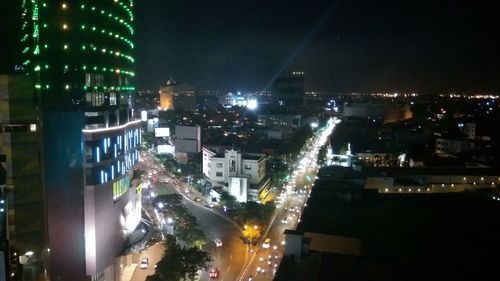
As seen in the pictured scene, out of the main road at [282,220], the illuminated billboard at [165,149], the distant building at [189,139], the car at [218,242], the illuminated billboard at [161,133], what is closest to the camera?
the main road at [282,220]

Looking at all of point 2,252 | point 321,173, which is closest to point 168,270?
point 2,252

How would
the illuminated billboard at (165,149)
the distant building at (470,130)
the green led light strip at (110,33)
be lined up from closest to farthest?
the green led light strip at (110,33), the illuminated billboard at (165,149), the distant building at (470,130)

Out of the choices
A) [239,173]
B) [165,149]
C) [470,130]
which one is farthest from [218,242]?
[470,130]

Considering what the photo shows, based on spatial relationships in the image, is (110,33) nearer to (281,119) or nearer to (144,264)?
(144,264)

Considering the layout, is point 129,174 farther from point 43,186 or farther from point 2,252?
point 2,252

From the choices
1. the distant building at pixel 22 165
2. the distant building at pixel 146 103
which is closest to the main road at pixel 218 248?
the distant building at pixel 22 165

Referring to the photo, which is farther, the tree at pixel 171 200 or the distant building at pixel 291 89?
the distant building at pixel 291 89

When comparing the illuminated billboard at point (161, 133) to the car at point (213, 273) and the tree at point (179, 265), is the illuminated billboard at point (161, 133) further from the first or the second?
the tree at point (179, 265)

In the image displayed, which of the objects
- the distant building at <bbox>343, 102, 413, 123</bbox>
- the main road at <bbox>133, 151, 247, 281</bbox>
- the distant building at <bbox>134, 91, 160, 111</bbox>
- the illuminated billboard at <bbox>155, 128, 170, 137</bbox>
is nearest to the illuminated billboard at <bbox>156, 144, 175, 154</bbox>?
the illuminated billboard at <bbox>155, 128, 170, 137</bbox>
